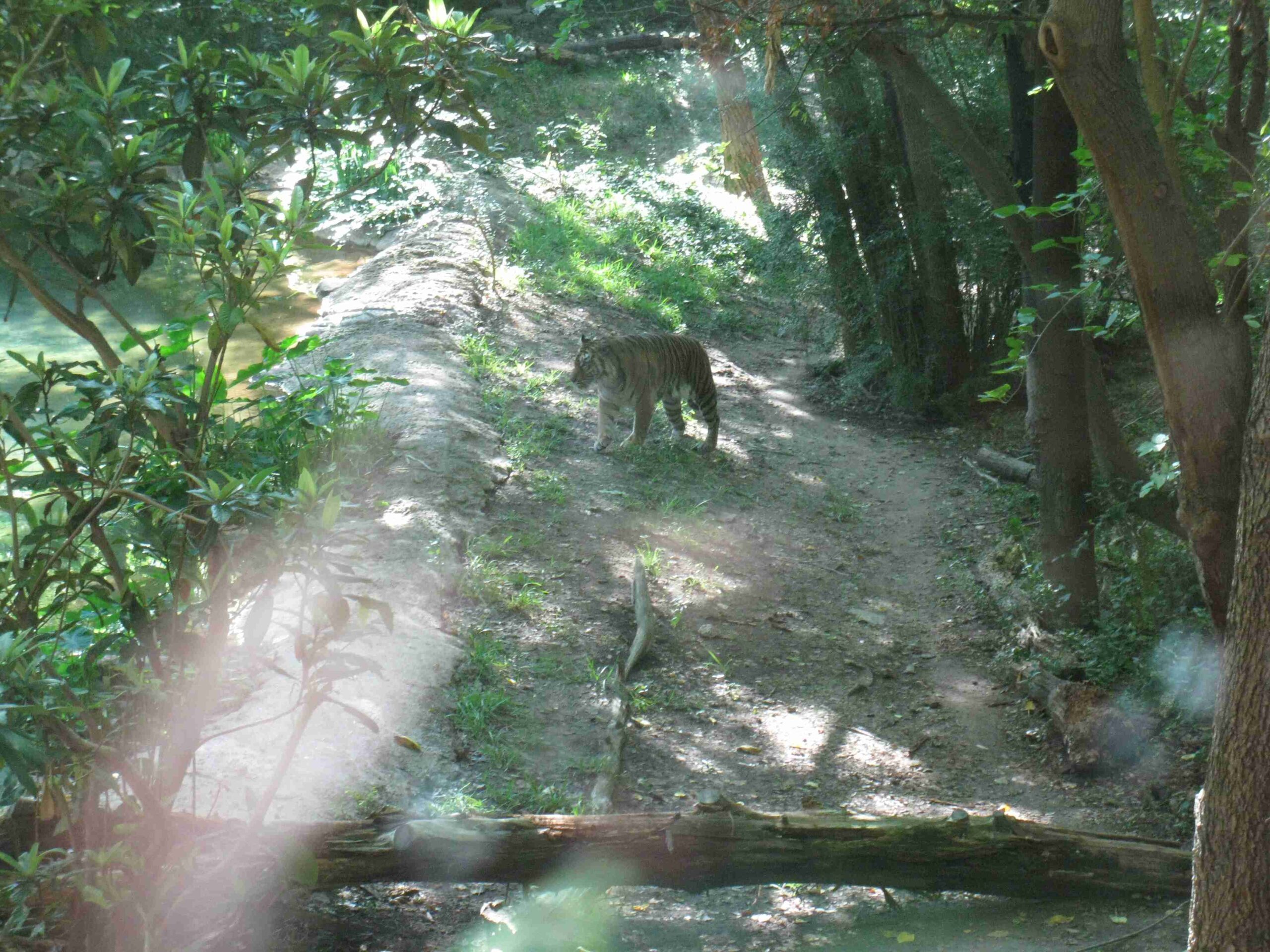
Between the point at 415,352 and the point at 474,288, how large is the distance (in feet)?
7.85

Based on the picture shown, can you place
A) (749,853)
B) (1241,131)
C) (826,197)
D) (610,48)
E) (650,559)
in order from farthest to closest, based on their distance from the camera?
(610,48)
(826,197)
(650,559)
(1241,131)
(749,853)

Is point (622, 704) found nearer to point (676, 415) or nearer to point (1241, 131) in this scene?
point (1241, 131)

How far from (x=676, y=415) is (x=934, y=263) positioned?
9.54 ft

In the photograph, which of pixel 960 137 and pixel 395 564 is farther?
pixel 395 564

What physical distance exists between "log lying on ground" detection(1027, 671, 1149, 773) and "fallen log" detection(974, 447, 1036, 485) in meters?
3.23

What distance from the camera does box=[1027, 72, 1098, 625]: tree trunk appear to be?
232 inches

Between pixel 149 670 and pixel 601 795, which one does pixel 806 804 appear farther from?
pixel 149 670

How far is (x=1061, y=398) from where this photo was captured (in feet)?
20.1

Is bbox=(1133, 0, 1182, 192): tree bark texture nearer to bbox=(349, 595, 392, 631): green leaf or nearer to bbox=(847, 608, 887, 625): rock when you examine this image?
bbox=(349, 595, 392, 631): green leaf

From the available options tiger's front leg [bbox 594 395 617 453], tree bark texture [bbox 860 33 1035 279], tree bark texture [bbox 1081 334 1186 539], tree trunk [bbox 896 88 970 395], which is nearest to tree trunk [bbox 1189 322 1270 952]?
tree bark texture [bbox 1081 334 1186 539]

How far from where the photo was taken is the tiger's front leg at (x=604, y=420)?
29.0 ft

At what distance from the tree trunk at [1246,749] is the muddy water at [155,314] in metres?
9.08

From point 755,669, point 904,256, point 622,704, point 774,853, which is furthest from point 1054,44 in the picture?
point 904,256

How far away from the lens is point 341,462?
6.98m
